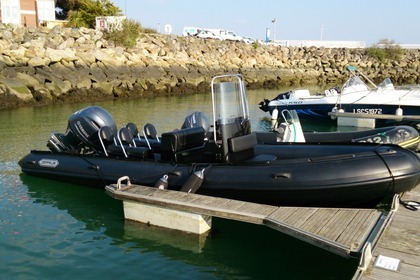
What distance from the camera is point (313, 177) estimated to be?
5.90 m

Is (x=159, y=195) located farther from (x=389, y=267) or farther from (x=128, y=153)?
(x=389, y=267)

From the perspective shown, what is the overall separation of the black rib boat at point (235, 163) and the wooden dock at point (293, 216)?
0.47 m

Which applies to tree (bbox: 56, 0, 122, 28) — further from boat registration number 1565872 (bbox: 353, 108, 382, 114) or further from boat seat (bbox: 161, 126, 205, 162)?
boat seat (bbox: 161, 126, 205, 162)

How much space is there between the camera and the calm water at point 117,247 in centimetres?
511

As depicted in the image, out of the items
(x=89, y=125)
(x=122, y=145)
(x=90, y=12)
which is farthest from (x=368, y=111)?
(x=90, y=12)

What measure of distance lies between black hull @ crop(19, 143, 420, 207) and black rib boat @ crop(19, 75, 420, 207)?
0.04 feet

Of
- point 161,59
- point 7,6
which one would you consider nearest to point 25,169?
point 161,59

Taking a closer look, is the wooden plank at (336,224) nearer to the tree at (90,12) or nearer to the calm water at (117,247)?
the calm water at (117,247)

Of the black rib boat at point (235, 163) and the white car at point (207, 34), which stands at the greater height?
the white car at point (207, 34)

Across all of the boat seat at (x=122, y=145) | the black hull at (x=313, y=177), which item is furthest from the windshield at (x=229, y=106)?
the boat seat at (x=122, y=145)

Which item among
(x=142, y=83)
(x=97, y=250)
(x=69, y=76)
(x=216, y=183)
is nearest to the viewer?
(x=97, y=250)

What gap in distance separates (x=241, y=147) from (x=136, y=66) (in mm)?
20314

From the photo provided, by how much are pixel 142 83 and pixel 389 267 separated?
71.3 feet

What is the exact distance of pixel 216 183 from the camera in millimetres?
6305
